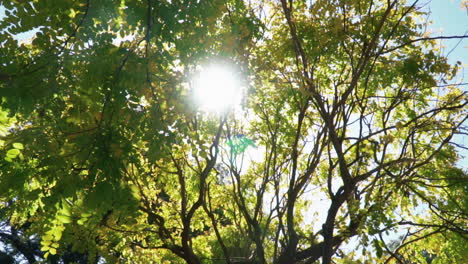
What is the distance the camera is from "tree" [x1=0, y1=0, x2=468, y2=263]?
2889 millimetres

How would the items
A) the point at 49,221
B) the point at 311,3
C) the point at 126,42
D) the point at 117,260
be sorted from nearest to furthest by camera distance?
1. the point at 49,221
2. the point at 126,42
3. the point at 311,3
4. the point at 117,260

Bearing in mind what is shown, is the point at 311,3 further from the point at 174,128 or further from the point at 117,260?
the point at 117,260

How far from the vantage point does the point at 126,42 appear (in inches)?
159

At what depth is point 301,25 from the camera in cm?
620

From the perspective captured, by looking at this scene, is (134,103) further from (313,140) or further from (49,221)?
(313,140)

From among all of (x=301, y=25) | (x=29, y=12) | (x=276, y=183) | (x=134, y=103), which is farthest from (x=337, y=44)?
(x=29, y=12)

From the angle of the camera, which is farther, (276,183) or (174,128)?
(276,183)

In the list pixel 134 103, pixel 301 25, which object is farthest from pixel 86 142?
pixel 301 25

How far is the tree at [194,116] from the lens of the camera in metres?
2.89

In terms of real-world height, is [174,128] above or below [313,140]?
below

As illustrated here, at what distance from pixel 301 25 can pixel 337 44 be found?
65cm

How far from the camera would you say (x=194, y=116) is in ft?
16.3

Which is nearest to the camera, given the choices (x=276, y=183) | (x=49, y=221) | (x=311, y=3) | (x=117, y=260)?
(x=49, y=221)

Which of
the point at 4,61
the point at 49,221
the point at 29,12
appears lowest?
the point at 49,221
